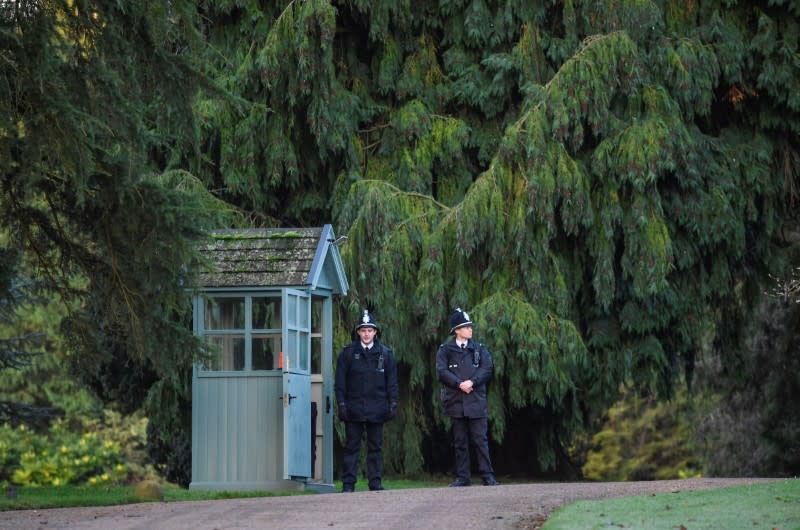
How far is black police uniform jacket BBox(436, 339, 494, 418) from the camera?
16562 mm

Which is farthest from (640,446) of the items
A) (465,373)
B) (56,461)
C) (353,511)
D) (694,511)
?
Result: (694,511)

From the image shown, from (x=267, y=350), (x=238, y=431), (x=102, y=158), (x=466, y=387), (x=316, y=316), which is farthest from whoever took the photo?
(x=316, y=316)

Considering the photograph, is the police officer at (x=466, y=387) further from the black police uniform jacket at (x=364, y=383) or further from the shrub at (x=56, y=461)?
the shrub at (x=56, y=461)

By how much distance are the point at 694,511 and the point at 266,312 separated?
6.23 metres

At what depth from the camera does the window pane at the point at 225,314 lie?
1600cm

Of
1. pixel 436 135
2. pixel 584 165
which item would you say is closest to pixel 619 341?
pixel 584 165

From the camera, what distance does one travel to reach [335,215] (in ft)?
71.1

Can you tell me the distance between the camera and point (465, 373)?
16.6m

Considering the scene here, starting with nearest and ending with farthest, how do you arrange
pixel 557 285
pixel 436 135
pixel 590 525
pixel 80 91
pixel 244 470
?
1. pixel 590 525
2. pixel 80 91
3. pixel 244 470
4. pixel 557 285
5. pixel 436 135

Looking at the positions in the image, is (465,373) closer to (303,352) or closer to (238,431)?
(303,352)

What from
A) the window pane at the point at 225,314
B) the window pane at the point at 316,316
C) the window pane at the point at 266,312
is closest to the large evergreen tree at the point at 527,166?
the window pane at the point at 316,316

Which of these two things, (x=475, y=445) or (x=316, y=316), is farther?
(x=316, y=316)

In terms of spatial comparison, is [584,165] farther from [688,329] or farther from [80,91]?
[80,91]

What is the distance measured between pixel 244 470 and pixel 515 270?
5.81m
